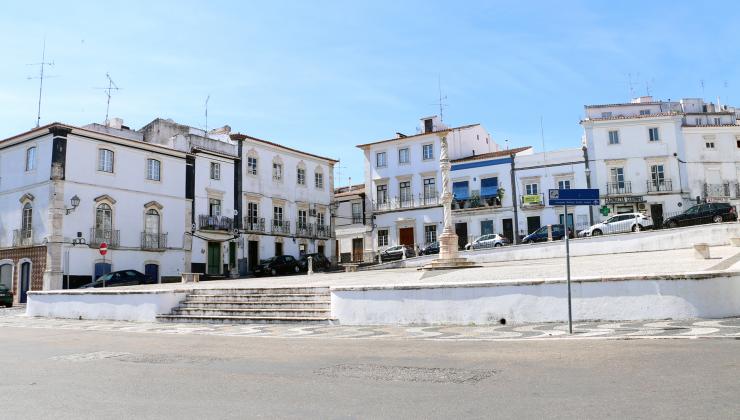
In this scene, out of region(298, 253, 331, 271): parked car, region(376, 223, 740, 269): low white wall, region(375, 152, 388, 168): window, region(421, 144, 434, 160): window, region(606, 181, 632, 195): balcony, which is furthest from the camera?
region(375, 152, 388, 168): window

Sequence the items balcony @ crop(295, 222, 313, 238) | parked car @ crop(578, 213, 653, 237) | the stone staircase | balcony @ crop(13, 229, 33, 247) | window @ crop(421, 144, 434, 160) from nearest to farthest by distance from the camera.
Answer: the stone staircase, balcony @ crop(13, 229, 33, 247), parked car @ crop(578, 213, 653, 237), balcony @ crop(295, 222, 313, 238), window @ crop(421, 144, 434, 160)

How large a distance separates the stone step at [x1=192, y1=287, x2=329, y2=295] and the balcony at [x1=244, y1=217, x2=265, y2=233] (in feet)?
79.5

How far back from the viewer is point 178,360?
30.1 ft

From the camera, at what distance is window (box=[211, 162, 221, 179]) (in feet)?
141

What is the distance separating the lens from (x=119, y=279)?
3184 centimetres

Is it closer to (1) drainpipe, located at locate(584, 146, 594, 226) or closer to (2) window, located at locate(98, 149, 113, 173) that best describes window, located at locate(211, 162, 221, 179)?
(2) window, located at locate(98, 149, 113, 173)

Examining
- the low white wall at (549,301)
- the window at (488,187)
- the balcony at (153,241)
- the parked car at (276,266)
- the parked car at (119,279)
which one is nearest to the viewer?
the low white wall at (549,301)

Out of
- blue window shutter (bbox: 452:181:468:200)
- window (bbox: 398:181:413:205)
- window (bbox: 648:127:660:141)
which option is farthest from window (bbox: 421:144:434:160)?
window (bbox: 648:127:660:141)

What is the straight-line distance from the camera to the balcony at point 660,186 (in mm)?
44125

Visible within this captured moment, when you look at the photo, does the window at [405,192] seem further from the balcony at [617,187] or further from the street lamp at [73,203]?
the street lamp at [73,203]

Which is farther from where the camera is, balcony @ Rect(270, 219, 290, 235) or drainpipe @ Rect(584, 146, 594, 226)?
balcony @ Rect(270, 219, 290, 235)

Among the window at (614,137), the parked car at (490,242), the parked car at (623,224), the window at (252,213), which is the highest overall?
the window at (614,137)

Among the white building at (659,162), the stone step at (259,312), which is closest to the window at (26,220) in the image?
the stone step at (259,312)

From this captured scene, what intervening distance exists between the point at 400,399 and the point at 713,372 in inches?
136
